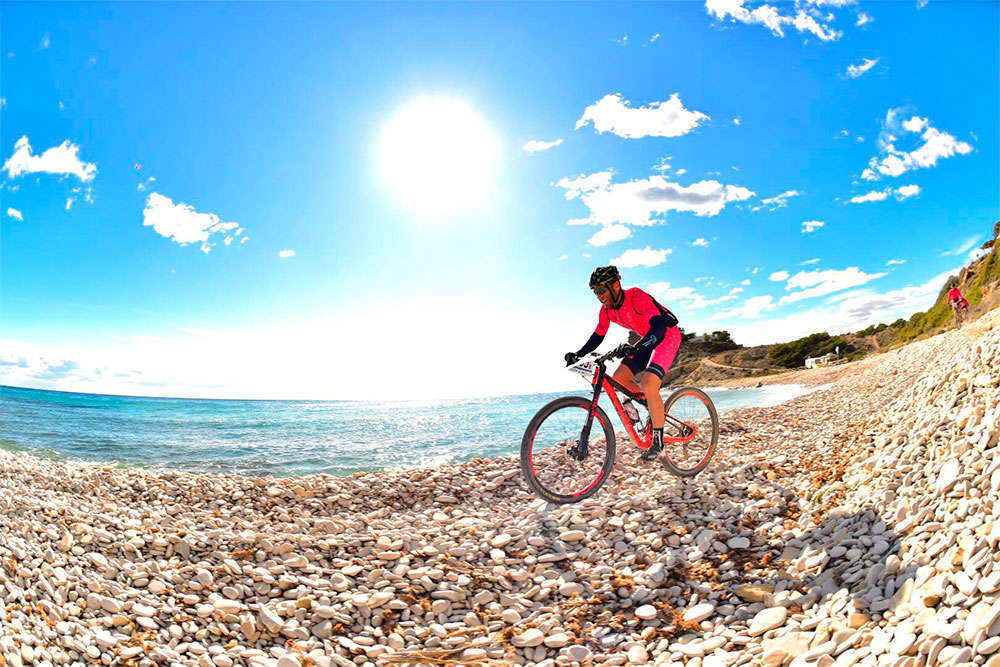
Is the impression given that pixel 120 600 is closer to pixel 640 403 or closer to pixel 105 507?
pixel 105 507

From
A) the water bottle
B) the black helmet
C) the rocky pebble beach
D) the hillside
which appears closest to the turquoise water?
the rocky pebble beach

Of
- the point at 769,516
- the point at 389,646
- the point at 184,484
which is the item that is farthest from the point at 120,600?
the point at 769,516

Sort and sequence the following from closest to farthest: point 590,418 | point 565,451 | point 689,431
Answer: point 590,418 → point 565,451 → point 689,431

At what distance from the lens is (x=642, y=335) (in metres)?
6.50

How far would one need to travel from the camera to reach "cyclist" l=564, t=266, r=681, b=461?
6.28 meters

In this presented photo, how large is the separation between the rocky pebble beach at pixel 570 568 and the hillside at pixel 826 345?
31905 millimetres

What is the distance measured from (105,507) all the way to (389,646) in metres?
5.43

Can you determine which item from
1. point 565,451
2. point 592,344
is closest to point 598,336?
point 592,344

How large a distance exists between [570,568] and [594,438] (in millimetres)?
2274

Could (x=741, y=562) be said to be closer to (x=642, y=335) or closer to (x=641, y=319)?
(x=642, y=335)

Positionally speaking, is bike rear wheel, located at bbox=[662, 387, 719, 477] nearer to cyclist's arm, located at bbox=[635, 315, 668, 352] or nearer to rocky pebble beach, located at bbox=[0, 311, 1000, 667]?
rocky pebble beach, located at bbox=[0, 311, 1000, 667]

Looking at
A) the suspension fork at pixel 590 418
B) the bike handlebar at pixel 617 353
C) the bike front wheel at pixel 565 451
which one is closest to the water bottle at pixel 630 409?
the bike front wheel at pixel 565 451

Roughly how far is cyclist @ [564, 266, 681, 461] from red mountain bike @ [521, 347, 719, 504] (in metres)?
0.16

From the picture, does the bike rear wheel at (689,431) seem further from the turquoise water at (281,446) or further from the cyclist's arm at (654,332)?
the turquoise water at (281,446)
